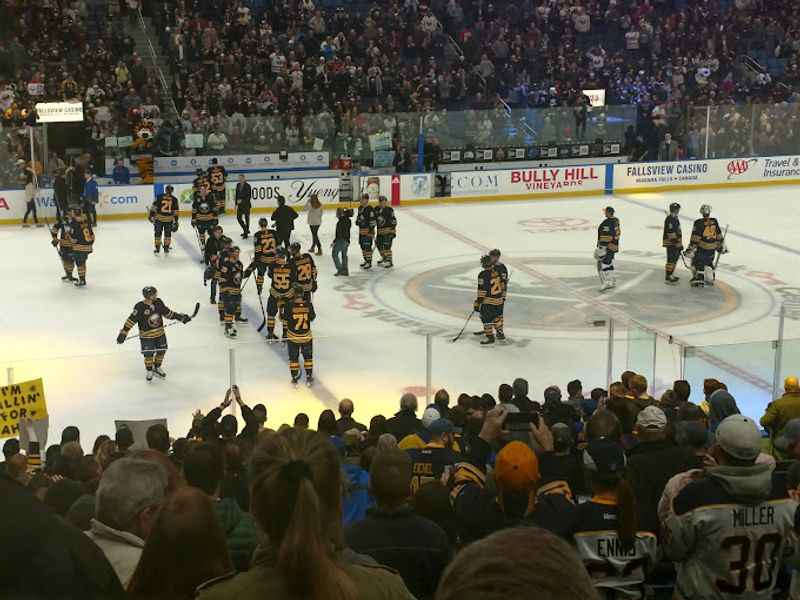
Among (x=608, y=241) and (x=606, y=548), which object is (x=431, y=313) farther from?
(x=606, y=548)

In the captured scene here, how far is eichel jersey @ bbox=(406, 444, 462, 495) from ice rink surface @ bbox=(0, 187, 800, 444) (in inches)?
179

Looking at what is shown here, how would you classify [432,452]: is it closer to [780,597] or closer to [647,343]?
[780,597]

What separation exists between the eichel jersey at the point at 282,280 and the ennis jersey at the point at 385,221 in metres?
4.85

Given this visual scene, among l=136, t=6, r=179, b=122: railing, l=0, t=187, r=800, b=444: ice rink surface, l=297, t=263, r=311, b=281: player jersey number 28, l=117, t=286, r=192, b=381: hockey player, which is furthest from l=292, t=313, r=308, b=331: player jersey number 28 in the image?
l=136, t=6, r=179, b=122: railing

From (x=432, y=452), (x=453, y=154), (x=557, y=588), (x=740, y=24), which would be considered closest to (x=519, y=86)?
(x=453, y=154)

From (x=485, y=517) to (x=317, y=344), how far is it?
9.40 metres

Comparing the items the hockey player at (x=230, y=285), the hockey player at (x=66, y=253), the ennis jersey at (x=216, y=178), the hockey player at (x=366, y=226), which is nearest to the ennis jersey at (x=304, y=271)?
the hockey player at (x=230, y=285)

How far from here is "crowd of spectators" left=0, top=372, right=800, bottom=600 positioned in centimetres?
135

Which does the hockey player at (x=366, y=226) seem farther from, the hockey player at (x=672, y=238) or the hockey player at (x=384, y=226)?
the hockey player at (x=672, y=238)

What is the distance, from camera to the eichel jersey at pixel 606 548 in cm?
406

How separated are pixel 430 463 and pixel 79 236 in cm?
1347

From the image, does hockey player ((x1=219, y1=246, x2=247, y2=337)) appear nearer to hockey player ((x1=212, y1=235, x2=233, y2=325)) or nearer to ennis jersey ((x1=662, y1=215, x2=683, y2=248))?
hockey player ((x1=212, y1=235, x2=233, y2=325))

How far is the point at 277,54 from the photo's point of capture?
30562 millimetres

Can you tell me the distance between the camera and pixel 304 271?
15391 millimetres
